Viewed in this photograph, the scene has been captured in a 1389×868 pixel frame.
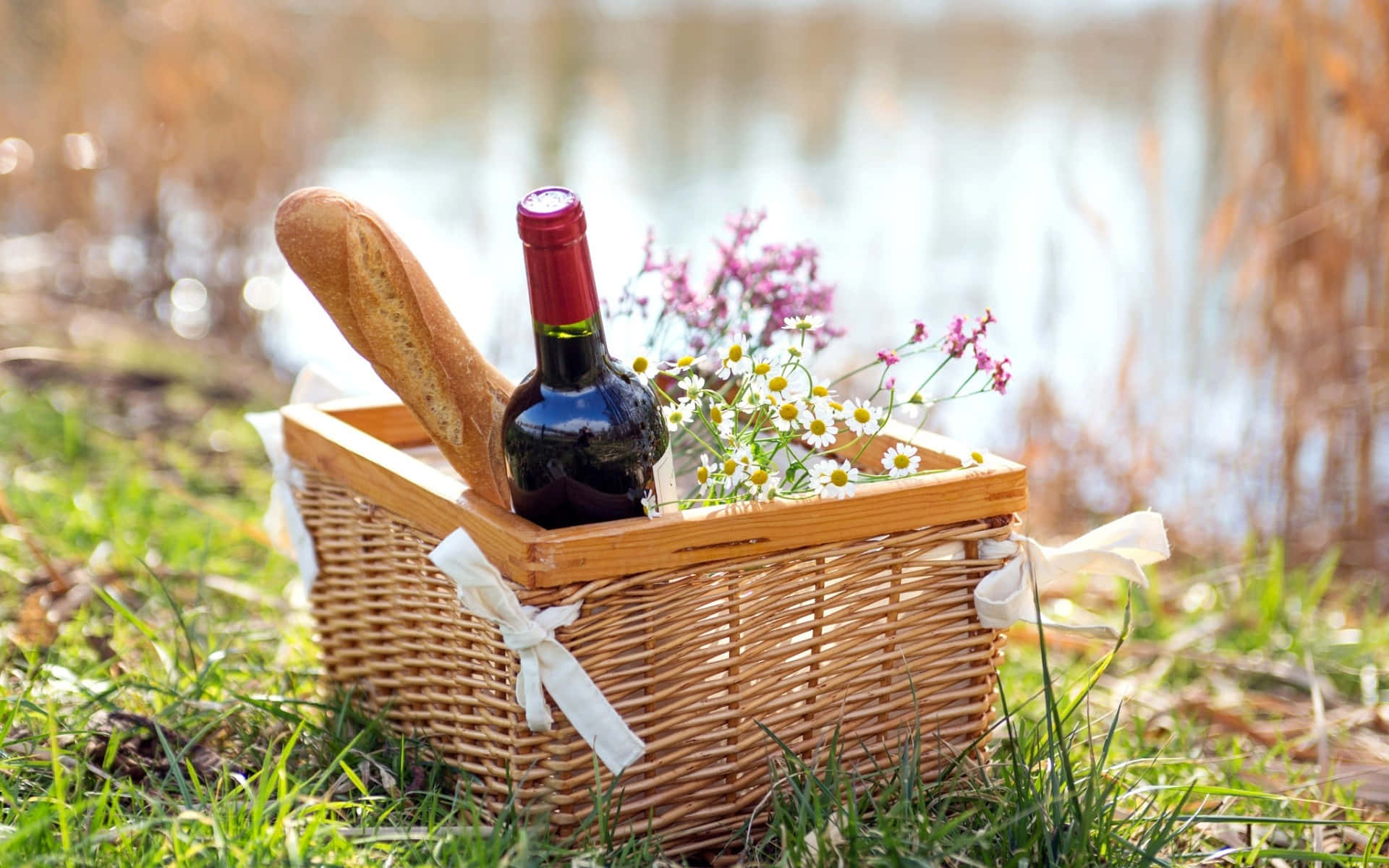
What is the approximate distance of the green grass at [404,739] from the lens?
1368mm

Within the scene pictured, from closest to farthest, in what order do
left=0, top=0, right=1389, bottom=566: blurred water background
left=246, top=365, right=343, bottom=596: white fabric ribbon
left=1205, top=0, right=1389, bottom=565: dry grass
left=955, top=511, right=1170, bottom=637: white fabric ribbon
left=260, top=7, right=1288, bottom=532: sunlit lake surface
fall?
1. left=955, top=511, right=1170, bottom=637: white fabric ribbon
2. left=246, top=365, right=343, bottom=596: white fabric ribbon
3. left=1205, top=0, right=1389, bottom=565: dry grass
4. left=0, top=0, right=1389, bottom=566: blurred water background
5. left=260, top=7, right=1288, bottom=532: sunlit lake surface

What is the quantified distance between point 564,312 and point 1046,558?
26.4 inches

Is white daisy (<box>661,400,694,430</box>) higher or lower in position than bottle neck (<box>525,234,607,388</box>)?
lower

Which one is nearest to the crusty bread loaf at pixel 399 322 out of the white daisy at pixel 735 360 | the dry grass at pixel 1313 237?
the white daisy at pixel 735 360

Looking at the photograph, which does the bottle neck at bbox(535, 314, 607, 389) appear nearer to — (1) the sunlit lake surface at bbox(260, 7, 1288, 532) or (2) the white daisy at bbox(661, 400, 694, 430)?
(2) the white daisy at bbox(661, 400, 694, 430)

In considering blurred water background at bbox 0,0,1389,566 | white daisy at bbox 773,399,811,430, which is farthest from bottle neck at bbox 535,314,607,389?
blurred water background at bbox 0,0,1389,566

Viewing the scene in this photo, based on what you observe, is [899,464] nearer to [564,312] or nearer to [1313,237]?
[564,312]

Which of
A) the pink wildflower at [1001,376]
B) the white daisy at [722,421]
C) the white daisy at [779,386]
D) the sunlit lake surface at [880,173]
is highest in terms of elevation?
the white daisy at [779,386]

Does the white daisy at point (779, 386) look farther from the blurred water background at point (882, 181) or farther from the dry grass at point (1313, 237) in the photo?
the dry grass at point (1313, 237)

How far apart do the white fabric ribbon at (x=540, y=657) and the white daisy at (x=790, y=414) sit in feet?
0.99

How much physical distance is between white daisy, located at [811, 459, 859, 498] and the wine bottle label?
0.54 ft

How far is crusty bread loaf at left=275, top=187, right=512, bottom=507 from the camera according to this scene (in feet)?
4.75

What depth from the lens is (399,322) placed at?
1.50 m

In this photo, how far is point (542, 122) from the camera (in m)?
6.70
